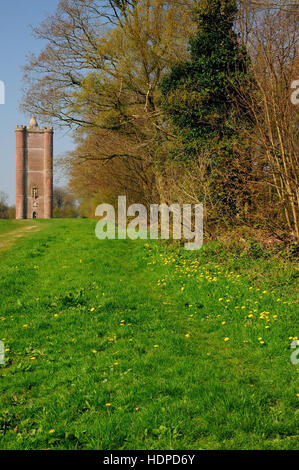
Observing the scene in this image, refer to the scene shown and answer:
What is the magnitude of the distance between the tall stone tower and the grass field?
5810 cm

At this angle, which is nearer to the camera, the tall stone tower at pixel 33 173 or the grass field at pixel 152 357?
the grass field at pixel 152 357

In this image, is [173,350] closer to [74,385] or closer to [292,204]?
[74,385]

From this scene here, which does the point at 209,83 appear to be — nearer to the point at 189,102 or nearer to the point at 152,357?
the point at 189,102

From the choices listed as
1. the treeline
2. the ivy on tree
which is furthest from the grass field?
the ivy on tree

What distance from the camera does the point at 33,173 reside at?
69.5 m

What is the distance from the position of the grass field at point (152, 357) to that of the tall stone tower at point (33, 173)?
191ft

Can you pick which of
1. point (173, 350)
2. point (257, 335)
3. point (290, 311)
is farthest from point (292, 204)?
point (173, 350)

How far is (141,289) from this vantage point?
31.3 ft

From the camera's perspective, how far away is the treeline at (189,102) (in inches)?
431

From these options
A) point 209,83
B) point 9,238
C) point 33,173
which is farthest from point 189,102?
point 33,173

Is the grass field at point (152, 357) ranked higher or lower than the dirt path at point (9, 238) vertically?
lower

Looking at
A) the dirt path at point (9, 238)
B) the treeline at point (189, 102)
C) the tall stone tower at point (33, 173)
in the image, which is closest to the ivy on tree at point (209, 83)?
the treeline at point (189, 102)

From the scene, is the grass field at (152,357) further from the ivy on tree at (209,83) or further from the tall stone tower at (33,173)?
the tall stone tower at (33,173)

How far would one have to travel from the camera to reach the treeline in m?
10.9
